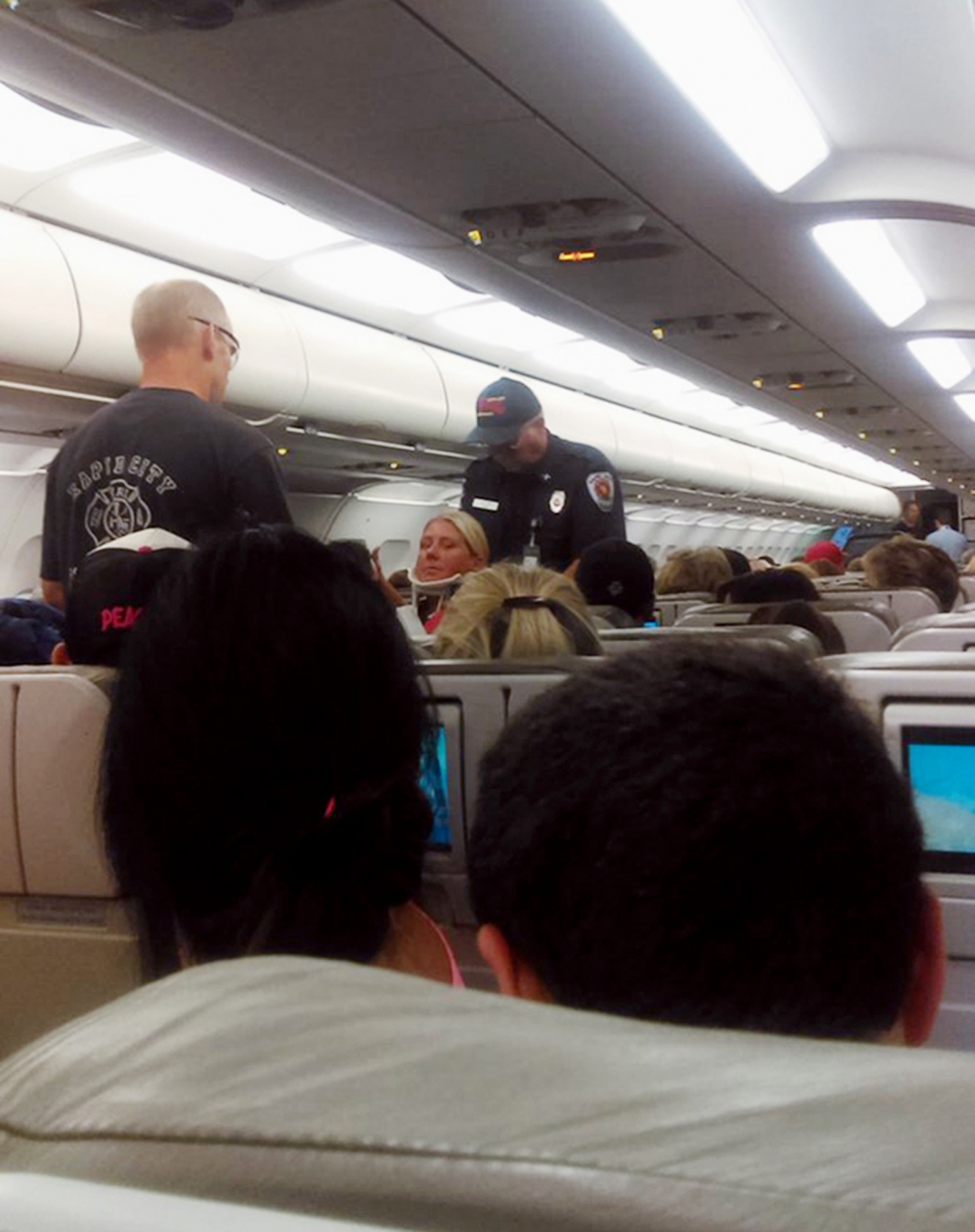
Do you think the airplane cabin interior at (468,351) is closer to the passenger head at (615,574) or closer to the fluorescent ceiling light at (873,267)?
the fluorescent ceiling light at (873,267)

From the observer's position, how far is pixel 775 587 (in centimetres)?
571

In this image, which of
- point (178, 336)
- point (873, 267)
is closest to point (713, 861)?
point (178, 336)

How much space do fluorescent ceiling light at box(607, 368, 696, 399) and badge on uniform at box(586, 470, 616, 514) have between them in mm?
5998

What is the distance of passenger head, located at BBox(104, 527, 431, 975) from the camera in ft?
5.25

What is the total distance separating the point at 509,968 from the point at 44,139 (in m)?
4.95

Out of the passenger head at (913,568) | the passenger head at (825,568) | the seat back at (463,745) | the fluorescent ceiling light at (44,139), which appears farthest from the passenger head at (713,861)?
the passenger head at (825,568)

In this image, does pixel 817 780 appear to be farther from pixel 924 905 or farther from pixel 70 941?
pixel 70 941

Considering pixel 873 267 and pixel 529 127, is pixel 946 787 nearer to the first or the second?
pixel 529 127

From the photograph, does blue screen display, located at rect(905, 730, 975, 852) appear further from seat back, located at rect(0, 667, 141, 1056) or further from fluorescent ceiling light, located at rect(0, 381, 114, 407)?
fluorescent ceiling light, located at rect(0, 381, 114, 407)

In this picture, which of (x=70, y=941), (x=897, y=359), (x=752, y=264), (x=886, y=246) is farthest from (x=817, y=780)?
(x=897, y=359)

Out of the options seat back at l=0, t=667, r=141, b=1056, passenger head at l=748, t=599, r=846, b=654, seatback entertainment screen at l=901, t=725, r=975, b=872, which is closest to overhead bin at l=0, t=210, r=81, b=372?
passenger head at l=748, t=599, r=846, b=654

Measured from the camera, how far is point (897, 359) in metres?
9.19

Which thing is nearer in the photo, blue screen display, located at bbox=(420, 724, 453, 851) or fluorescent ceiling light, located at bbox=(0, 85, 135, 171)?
blue screen display, located at bbox=(420, 724, 453, 851)

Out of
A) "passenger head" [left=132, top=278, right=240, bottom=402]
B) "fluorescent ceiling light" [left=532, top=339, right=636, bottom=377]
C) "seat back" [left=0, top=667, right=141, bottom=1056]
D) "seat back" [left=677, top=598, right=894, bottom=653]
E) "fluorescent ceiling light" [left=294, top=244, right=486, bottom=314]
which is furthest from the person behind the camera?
"fluorescent ceiling light" [left=532, top=339, right=636, bottom=377]
